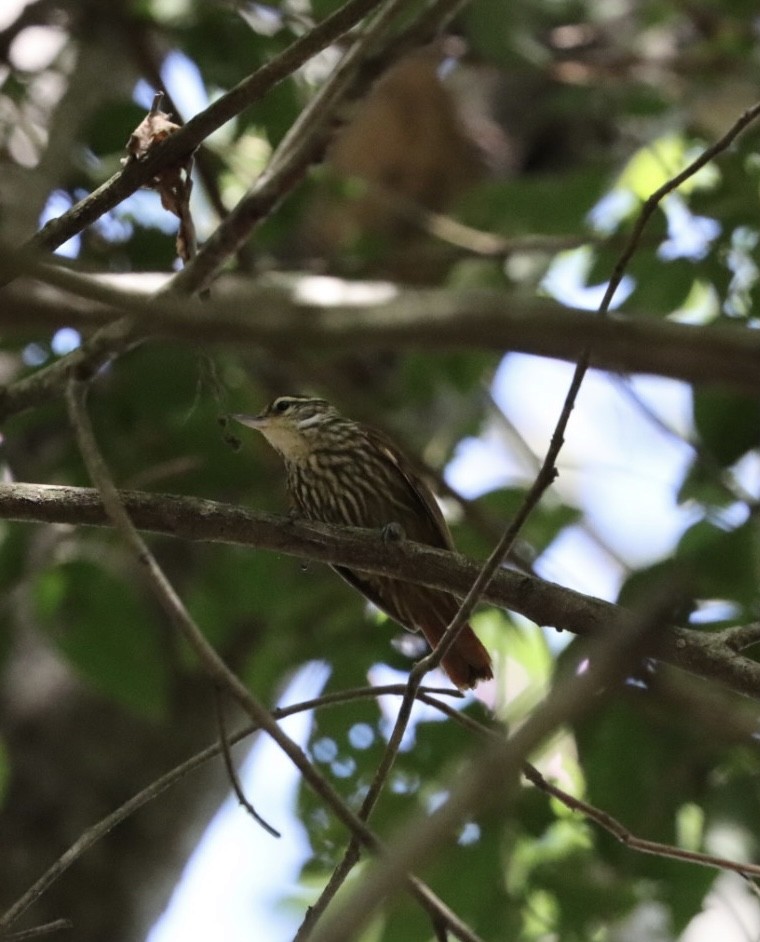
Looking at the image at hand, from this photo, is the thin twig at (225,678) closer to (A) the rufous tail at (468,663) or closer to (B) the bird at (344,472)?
(A) the rufous tail at (468,663)

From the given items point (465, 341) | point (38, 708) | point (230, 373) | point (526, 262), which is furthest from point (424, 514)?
point (465, 341)

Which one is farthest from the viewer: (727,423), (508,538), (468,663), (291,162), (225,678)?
(468,663)

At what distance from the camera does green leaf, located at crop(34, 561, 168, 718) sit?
3.63 meters

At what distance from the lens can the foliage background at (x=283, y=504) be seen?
10.6 feet

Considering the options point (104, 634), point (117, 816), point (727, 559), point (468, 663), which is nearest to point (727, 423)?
point (727, 559)

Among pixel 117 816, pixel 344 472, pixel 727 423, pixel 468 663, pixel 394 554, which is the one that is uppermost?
pixel 727 423

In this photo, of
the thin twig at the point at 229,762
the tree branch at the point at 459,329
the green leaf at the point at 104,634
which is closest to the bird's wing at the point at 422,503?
the green leaf at the point at 104,634

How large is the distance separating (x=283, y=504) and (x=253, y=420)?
1.50 feet

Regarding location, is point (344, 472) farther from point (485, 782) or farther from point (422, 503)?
point (485, 782)

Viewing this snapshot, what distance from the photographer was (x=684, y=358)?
0.99m

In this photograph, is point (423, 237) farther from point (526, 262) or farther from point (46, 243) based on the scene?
point (46, 243)

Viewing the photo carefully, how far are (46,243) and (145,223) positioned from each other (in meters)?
1.71

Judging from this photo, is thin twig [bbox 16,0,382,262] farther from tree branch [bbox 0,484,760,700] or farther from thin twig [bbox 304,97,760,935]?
thin twig [bbox 304,97,760,935]

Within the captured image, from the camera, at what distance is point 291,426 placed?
14.3 feet
